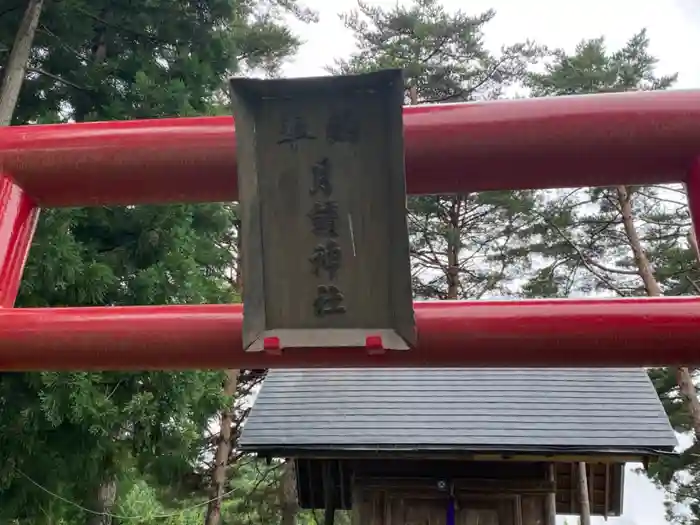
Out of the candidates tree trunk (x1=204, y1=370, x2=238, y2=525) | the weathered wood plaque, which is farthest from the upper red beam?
tree trunk (x1=204, y1=370, x2=238, y2=525)

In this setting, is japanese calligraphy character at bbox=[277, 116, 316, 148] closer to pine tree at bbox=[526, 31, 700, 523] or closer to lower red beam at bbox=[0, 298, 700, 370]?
lower red beam at bbox=[0, 298, 700, 370]

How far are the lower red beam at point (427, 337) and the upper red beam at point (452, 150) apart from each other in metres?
0.45

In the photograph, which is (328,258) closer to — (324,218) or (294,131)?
(324,218)

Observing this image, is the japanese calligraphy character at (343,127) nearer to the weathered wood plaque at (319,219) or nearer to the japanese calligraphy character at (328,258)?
the weathered wood plaque at (319,219)

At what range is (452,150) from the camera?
2.21 metres

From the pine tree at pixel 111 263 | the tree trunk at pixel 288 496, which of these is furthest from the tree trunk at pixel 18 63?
the tree trunk at pixel 288 496

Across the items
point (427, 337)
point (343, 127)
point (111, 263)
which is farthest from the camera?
point (111, 263)

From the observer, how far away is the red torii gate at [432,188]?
7.11 ft

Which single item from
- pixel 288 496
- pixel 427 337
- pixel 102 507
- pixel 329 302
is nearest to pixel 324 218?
pixel 329 302

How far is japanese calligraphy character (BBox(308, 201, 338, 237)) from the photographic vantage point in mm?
2166

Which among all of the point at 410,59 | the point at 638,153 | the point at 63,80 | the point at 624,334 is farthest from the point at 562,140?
the point at 410,59

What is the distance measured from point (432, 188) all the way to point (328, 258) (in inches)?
18.9

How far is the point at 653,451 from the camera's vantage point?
17.0ft

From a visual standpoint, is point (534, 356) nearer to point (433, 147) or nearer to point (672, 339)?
point (672, 339)
